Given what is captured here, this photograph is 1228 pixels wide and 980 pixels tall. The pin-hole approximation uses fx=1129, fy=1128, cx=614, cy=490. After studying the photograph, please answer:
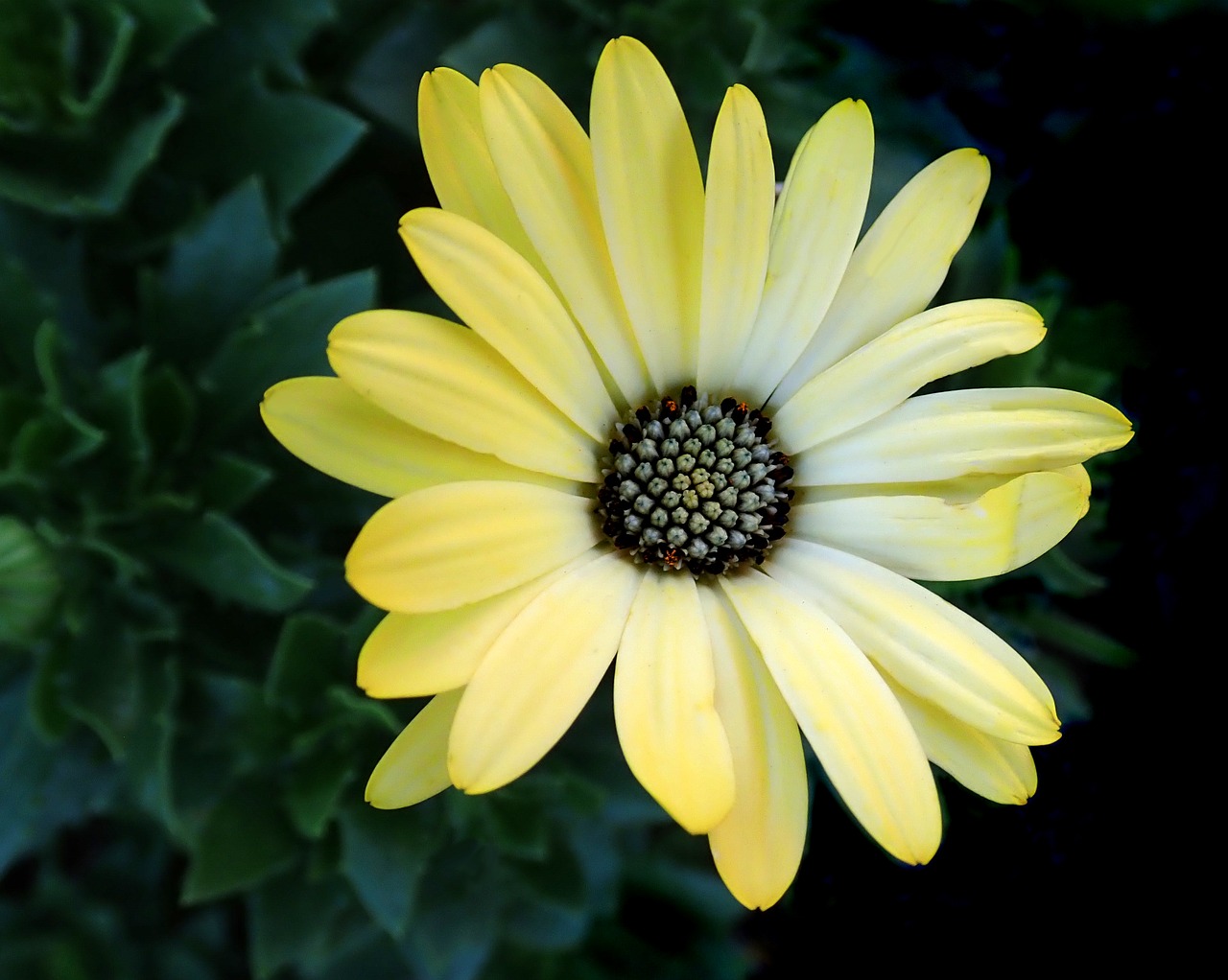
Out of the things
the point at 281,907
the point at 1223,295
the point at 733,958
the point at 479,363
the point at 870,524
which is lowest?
the point at 733,958

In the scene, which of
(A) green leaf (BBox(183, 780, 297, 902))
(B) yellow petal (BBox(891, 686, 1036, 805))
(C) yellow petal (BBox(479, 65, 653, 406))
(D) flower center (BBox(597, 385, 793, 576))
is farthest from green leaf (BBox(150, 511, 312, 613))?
(B) yellow petal (BBox(891, 686, 1036, 805))

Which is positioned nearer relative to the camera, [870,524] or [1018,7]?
[870,524]

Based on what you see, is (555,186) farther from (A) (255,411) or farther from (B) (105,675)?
(B) (105,675)

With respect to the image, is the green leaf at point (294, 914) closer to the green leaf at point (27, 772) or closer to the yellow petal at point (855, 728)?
the green leaf at point (27, 772)

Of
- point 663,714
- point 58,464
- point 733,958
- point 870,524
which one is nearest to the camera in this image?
point 663,714

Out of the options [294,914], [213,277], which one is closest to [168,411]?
[213,277]

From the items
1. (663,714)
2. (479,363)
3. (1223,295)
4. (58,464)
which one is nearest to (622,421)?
(479,363)

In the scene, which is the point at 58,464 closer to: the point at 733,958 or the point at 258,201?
the point at 258,201
